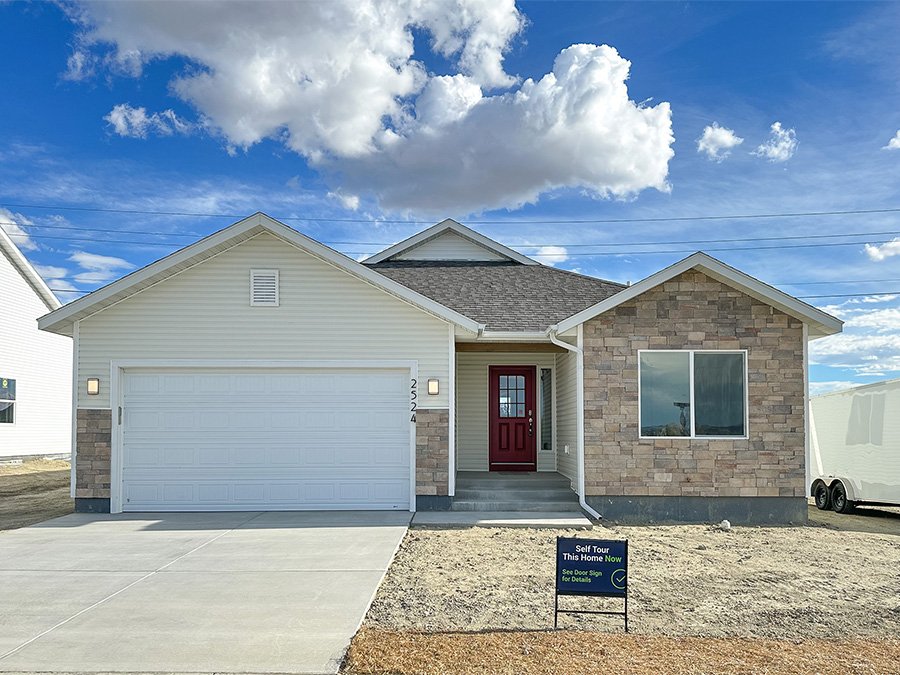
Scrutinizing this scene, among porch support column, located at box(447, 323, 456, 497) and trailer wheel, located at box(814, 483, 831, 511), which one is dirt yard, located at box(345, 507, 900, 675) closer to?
porch support column, located at box(447, 323, 456, 497)

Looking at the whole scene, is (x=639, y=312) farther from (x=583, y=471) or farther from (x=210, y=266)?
(x=210, y=266)

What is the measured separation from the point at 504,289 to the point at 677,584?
9.01 m

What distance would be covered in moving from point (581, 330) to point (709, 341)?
80.5 inches

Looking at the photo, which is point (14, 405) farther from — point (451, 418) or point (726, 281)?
point (726, 281)

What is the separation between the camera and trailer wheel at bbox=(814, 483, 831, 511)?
46.0 feet

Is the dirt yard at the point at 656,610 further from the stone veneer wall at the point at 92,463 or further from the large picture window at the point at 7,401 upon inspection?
the large picture window at the point at 7,401

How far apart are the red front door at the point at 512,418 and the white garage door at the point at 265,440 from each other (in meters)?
3.54

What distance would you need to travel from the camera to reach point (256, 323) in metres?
12.1

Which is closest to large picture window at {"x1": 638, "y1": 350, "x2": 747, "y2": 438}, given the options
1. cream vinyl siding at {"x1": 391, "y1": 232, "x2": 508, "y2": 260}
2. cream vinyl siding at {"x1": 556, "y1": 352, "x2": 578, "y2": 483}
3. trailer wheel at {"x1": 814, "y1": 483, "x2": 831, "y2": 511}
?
cream vinyl siding at {"x1": 556, "y1": 352, "x2": 578, "y2": 483}

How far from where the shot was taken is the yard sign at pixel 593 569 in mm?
5797

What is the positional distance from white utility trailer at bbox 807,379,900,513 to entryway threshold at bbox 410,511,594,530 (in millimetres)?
4373

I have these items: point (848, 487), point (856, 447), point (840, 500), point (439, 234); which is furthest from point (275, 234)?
point (840, 500)

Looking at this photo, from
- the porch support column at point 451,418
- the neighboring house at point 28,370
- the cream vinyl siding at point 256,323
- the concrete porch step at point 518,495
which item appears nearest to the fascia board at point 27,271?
the neighboring house at point 28,370

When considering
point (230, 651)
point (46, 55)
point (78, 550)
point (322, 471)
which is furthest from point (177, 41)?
point (230, 651)
